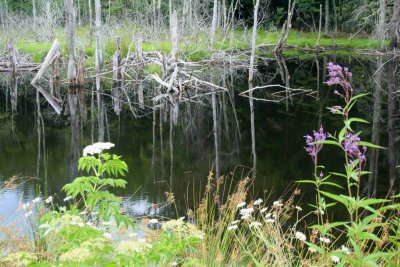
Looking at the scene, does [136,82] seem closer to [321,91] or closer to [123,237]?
[321,91]

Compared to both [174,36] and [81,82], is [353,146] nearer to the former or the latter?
[174,36]

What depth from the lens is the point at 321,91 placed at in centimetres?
2216

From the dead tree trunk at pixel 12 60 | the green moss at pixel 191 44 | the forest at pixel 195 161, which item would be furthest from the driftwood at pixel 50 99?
the green moss at pixel 191 44

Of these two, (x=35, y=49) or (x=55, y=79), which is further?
(x=35, y=49)

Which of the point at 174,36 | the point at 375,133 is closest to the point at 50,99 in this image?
the point at 174,36

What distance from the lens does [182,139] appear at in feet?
44.5

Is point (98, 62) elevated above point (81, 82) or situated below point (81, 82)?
above

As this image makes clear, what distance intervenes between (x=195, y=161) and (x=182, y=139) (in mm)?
2499

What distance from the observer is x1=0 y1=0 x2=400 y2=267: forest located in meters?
3.31

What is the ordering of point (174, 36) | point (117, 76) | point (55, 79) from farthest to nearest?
point (117, 76)
point (55, 79)
point (174, 36)

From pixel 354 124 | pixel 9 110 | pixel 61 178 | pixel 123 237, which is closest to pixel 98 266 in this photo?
pixel 123 237

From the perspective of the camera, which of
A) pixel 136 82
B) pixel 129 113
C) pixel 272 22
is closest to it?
pixel 129 113

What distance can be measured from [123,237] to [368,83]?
18963 millimetres

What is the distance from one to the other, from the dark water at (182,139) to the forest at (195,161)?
53 millimetres
